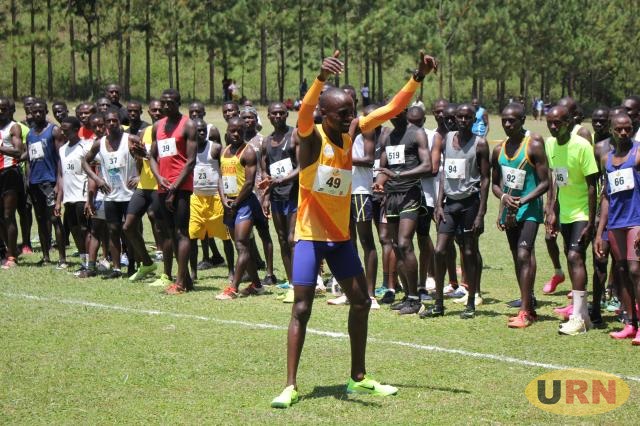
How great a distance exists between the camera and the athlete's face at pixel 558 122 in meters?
10.6

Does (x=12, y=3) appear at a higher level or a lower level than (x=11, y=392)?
higher

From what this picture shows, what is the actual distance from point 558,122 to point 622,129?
2.91 feet

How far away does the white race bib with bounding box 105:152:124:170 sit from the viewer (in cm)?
1405

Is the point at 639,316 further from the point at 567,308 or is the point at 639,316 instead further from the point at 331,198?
the point at 331,198

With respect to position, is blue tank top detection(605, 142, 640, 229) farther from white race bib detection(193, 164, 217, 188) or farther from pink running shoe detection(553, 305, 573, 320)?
white race bib detection(193, 164, 217, 188)

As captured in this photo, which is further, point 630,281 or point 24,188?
point 24,188

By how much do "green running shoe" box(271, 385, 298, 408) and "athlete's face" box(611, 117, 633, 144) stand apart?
169 inches

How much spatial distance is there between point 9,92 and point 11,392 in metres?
61.1

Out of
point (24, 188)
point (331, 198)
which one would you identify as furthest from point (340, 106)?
point (24, 188)

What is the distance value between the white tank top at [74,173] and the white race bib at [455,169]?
5.80 m

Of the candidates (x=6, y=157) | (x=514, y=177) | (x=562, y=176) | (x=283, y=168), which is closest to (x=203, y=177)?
(x=283, y=168)

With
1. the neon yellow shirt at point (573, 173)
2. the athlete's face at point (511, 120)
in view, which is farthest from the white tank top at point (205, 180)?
the neon yellow shirt at point (573, 173)

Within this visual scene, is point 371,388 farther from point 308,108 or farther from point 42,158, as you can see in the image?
point 42,158

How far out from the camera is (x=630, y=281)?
33.7 feet
